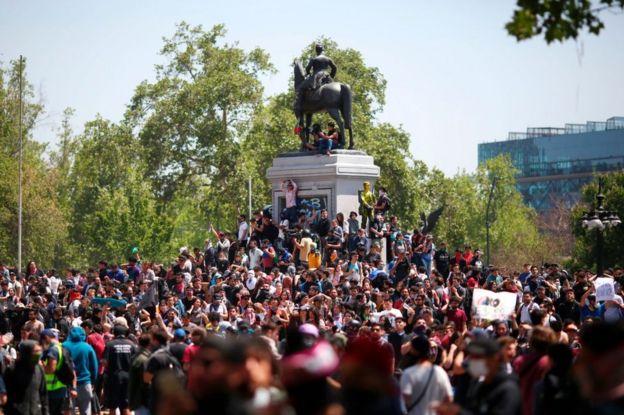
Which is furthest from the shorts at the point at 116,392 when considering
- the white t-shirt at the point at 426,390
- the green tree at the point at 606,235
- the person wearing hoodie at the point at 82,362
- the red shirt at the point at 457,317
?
the green tree at the point at 606,235

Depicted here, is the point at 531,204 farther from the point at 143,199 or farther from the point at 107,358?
the point at 107,358

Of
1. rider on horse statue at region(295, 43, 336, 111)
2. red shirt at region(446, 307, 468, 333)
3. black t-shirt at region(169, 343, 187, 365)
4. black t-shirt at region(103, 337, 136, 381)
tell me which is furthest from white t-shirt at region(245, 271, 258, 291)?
black t-shirt at region(169, 343, 187, 365)

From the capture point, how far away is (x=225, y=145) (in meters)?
76.9

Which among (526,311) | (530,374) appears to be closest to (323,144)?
(526,311)

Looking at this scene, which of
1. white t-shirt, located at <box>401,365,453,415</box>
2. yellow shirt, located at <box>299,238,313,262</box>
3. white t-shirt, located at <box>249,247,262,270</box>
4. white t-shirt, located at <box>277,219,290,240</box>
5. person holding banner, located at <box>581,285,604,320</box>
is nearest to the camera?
white t-shirt, located at <box>401,365,453,415</box>

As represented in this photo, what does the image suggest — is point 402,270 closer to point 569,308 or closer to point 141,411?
point 569,308

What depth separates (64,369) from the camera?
19.3m

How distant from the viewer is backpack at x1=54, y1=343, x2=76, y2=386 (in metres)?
19.3

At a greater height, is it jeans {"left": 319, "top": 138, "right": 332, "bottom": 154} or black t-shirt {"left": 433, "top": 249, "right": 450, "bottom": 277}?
jeans {"left": 319, "top": 138, "right": 332, "bottom": 154}

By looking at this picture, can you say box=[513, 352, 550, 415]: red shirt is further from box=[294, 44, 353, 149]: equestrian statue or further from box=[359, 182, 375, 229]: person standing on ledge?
box=[294, 44, 353, 149]: equestrian statue

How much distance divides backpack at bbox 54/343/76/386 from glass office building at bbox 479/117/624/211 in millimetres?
139266

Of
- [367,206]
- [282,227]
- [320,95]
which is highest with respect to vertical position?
[320,95]

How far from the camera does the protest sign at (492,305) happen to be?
67.2 feet

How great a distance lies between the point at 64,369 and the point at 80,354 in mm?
1021
